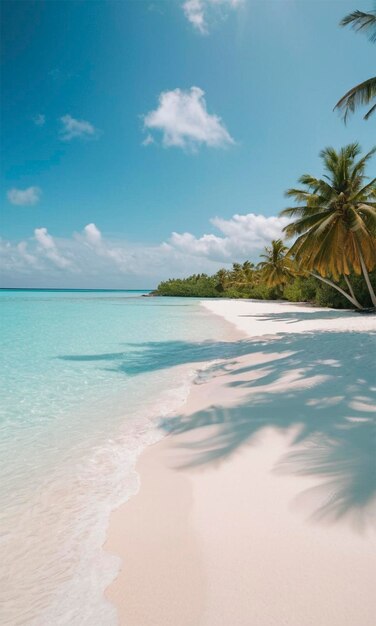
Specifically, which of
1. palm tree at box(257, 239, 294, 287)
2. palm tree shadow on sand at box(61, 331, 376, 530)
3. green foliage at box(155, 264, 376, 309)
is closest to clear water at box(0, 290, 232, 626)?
palm tree shadow on sand at box(61, 331, 376, 530)

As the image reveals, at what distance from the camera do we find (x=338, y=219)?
1630cm

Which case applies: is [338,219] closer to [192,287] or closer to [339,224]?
[339,224]

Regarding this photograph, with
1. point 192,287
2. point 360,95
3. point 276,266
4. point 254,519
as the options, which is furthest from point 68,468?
point 192,287

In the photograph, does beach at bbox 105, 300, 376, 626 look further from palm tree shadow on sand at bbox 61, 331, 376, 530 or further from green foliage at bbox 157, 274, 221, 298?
green foliage at bbox 157, 274, 221, 298

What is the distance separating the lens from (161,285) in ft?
300

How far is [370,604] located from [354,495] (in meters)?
0.89

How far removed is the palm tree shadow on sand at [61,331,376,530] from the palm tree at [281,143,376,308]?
856cm

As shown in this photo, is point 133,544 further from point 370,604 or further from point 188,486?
point 370,604

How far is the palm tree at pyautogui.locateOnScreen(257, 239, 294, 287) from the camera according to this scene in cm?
4025

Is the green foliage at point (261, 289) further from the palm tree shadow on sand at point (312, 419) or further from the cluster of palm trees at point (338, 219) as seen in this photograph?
the palm tree shadow on sand at point (312, 419)

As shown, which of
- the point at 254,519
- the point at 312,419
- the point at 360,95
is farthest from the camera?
the point at 360,95

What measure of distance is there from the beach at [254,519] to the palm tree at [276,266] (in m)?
37.5

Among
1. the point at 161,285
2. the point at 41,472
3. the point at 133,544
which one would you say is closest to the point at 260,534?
the point at 133,544

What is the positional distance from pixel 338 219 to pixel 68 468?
16.5m
